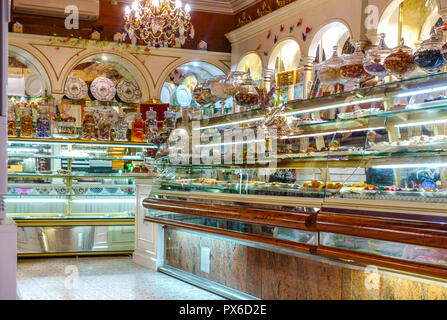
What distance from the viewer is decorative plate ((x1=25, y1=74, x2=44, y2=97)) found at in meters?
8.42

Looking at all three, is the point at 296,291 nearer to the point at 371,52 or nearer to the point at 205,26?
the point at 371,52

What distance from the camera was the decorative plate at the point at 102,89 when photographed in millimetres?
8180

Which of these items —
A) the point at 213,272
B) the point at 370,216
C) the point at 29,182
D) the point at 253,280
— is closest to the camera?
the point at 370,216

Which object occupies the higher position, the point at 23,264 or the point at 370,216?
the point at 370,216

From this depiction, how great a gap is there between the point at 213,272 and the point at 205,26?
5.47 meters

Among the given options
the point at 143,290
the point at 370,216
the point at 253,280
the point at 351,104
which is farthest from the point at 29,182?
the point at 370,216

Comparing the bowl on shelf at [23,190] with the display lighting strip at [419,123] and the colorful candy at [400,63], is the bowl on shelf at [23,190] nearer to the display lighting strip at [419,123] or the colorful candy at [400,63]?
the colorful candy at [400,63]

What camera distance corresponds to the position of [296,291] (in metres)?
3.45

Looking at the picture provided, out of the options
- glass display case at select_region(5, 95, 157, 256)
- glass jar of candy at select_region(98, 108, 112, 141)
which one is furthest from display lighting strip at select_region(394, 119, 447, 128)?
glass jar of candy at select_region(98, 108, 112, 141)

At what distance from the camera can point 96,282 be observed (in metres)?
4.75

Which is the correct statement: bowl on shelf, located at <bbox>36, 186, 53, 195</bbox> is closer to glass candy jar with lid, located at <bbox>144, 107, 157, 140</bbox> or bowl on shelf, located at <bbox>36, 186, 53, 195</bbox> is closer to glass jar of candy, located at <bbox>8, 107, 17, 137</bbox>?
glass jar of candy, located at <bbox>8, 107, 17, 137</bbox>

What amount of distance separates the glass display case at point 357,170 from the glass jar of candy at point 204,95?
0.68 metres

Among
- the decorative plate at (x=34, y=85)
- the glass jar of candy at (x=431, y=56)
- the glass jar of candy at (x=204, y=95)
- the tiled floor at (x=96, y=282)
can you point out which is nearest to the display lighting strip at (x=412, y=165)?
the glass jar of candy at (x=431, y=56)

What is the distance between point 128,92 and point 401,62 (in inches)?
239
